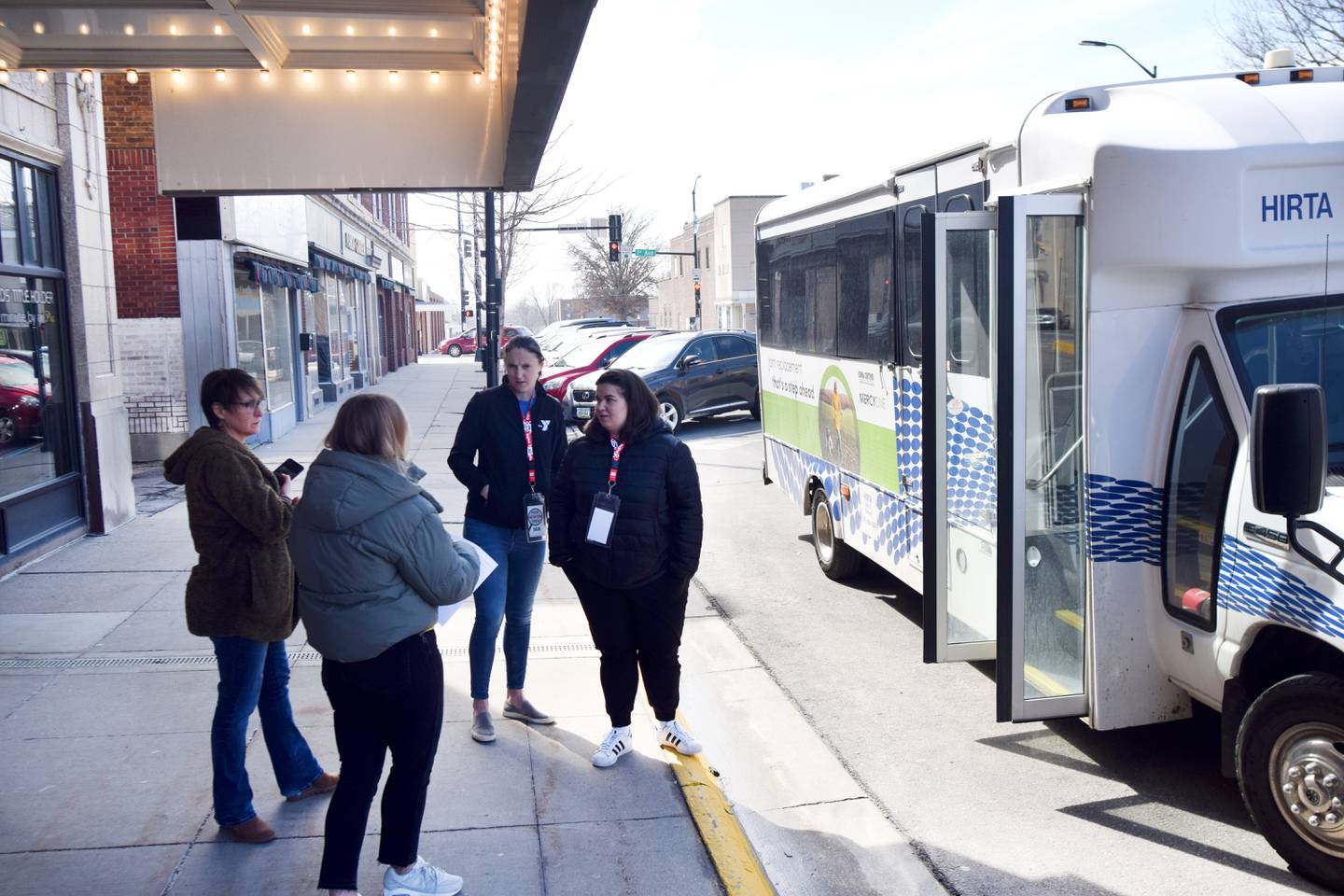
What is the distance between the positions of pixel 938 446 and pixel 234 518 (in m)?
3.07

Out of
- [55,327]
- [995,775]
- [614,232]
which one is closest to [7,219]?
[55,327]

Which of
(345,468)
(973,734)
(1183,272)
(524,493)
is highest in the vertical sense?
(1183,272)

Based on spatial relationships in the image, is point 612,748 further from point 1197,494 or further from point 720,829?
point 1197,494

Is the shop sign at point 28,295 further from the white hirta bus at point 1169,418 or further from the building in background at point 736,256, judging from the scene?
the building in background at point 736,256

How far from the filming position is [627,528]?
4.92 metres

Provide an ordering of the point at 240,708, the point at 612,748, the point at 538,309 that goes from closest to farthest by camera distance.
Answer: the point at 240,708, the point at 612,748, the point at 538,309

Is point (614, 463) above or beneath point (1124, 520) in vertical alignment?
above

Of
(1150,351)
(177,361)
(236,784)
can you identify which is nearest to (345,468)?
(236,784)

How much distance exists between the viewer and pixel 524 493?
5.38m

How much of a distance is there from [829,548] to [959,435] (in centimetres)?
314

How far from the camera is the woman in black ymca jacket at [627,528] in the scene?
4.92m

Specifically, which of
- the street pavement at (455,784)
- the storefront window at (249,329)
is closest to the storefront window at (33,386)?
the street pavement at (455,784)

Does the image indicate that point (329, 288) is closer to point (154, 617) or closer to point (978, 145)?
point (154, 617)

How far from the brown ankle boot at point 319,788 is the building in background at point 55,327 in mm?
5102
